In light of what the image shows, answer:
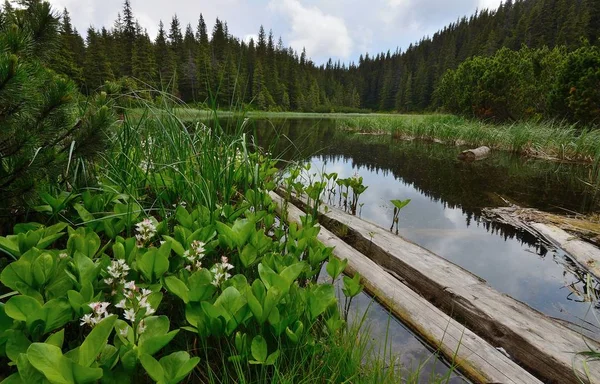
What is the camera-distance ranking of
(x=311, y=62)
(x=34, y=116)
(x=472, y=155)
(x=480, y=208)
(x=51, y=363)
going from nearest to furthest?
(x=51, y=363)
(x=34, y=116)
(x=480, y=208)
(x=472, y=155)
(x=311, y=62)

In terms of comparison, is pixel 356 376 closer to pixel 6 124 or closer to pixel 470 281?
pixel 470 281

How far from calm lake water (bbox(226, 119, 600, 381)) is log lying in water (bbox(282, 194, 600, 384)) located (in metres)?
0.41

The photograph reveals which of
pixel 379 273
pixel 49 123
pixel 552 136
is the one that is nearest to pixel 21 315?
pixel 49 123

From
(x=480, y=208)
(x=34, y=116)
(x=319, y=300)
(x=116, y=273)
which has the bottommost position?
(x=480, y=208)

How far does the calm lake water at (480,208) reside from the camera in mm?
2393

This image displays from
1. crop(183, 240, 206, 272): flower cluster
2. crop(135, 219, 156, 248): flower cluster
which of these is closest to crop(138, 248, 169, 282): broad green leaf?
crop(183, 240, 206, 272): flower cluster

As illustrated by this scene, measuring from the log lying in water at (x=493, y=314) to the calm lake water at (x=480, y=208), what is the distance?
0.41 metres

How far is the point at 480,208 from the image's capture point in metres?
4.56

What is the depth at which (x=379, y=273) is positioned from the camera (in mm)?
2195

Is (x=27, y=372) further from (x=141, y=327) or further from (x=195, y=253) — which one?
(x=195, y=253)

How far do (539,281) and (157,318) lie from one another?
2962mm

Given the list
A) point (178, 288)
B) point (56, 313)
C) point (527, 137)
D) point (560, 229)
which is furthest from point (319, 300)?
point (527, 137)

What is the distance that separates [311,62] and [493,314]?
355 feet

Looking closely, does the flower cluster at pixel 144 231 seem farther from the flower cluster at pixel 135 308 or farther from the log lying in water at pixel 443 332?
the log lying in water at pixel 443 332
